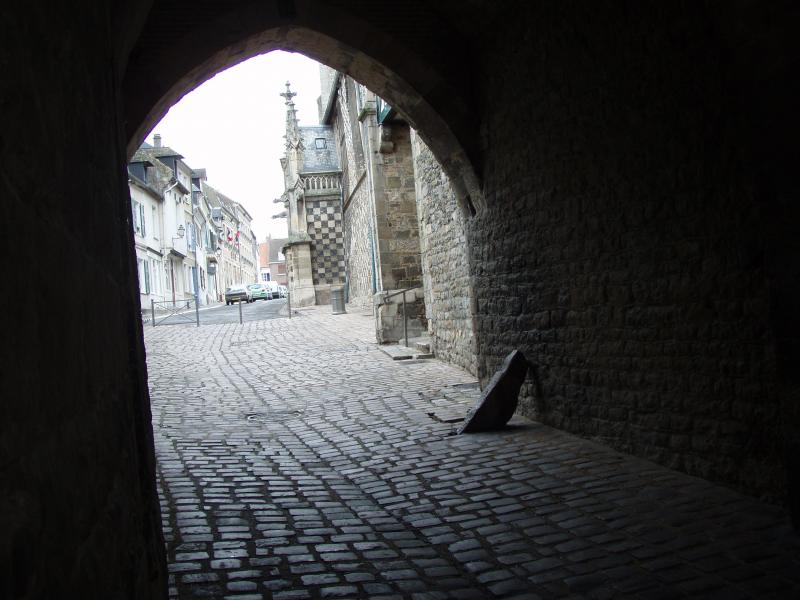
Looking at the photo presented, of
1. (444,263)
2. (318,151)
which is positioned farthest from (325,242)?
(444,263)

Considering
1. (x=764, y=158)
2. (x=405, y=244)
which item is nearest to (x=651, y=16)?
(x=764, y=158)

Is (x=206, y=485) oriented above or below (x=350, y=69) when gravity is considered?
below

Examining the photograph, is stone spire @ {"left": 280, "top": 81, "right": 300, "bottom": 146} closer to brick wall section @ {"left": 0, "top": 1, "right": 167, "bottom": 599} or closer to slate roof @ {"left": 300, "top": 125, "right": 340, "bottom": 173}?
slate roof @ {"left": 300, "top": 125, "right": 340, "bottom": 173}

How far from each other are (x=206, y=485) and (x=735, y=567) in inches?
122

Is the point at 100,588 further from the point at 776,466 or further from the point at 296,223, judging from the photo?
the point at 296,223

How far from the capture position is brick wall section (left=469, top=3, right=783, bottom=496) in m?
4.21

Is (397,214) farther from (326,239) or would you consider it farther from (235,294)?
(235,294)

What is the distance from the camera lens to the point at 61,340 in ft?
3.99

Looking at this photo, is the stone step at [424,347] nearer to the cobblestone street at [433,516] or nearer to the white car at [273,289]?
the cobblestone street at [433,516]

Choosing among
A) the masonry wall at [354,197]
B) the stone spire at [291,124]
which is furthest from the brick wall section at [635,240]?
the stone spire at [291,124]

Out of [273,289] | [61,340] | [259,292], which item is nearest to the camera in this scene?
[61,340]

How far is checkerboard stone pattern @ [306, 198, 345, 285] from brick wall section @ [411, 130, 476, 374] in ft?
57.3

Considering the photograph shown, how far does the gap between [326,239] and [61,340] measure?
2825 cm

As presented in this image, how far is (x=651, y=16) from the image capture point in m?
4.65
